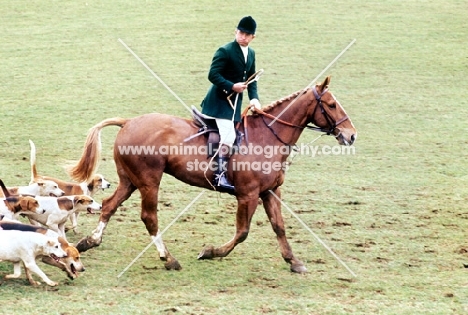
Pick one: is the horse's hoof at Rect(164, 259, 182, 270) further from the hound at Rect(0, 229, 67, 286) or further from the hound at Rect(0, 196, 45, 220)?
the hound at Rect(0, 196, 45, 220)

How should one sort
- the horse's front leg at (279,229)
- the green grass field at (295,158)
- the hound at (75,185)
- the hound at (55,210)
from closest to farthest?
the green grass field at (295,158) → the horse's front leg at (279,229) → the hound at (55,210) → the hound at (75,185)

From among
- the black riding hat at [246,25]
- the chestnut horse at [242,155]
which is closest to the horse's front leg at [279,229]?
the chestnut horse at [242,155]

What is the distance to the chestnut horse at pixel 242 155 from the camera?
8.57 m

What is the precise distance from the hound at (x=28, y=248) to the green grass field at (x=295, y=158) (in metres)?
0.21

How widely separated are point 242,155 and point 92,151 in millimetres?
1661

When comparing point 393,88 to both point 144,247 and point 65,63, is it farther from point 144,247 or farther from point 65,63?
point 144,247

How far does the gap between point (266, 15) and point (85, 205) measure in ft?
42.6

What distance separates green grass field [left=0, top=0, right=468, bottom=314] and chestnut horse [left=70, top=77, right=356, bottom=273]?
1.48ft

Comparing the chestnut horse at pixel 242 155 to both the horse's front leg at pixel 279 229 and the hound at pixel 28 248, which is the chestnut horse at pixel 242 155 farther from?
the hound at pixel 28 248

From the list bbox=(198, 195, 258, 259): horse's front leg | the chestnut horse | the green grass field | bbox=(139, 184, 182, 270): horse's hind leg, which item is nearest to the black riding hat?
the chestnut horse

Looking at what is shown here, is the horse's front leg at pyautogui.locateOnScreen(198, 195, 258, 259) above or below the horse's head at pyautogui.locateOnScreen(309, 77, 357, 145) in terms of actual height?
below

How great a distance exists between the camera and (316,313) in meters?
7.40

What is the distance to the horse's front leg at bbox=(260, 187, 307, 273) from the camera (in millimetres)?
8648

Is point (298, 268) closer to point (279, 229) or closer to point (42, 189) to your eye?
point (279, 229)
